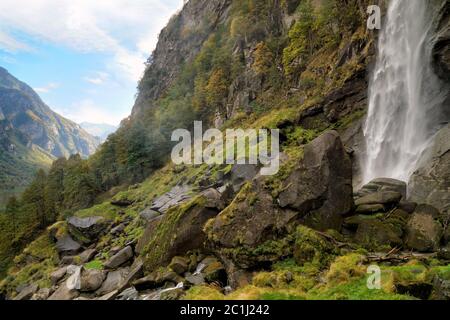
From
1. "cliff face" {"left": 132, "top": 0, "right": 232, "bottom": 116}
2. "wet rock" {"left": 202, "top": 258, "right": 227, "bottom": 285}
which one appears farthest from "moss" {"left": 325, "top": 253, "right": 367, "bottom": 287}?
"cliff face" {"left": 132, "top": 0, "right": 232, "bottom": 116}

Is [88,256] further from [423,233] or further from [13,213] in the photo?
[13,213]

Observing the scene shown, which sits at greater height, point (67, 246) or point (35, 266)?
point (67, 246)

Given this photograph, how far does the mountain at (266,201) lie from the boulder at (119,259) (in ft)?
0.34

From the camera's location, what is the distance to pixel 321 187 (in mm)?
15320

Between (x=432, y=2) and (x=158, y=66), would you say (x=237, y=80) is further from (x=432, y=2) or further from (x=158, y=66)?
(x=158, y=66)

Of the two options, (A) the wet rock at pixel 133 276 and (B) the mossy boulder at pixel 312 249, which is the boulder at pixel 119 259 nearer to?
(A) the wet rock at pixel 133 276

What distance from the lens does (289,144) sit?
32.7 meters

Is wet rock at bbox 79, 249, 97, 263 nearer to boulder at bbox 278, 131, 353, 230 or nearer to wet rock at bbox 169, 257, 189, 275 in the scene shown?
wet rock at bbox 169, 257, 189, 275

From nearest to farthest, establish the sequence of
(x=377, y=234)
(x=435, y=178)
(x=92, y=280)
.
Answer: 1. (x=377, y=234)
2. (x=435, y=178)
3. (x=92, y=280)

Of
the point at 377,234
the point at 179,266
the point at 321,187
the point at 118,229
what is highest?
the point at 321,187

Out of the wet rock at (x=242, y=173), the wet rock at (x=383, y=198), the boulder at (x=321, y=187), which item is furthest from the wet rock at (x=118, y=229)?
the wet rock at (x=383, y=198)

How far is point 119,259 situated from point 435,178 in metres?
18.3

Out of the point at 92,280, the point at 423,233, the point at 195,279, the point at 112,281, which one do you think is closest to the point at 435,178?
the point at 423,233

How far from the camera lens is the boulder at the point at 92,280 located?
785 inches
